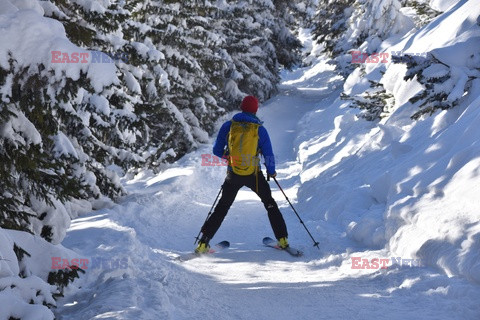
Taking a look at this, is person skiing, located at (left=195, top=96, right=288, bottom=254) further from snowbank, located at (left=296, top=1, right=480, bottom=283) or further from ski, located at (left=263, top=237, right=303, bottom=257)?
snowbank, located at (left=296, top=1, right=480, bottom=283)

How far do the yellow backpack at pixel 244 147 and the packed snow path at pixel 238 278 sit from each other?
1425 mm

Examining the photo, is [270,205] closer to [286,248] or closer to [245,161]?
[286,248]

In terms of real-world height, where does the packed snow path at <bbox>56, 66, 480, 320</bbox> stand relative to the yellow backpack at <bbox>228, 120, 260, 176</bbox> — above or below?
below

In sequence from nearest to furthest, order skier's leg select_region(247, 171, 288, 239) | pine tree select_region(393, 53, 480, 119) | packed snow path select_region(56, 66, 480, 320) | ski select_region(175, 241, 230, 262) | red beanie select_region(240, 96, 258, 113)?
1. packed snow path select_region(56, 66, 480, 320)
2. ski select_region(175, 241, 230, 262)
3. red beanie select_region(240, 96, 258, 113)
4. skier's leg select_region(247, 171, 288, 239)
5. pine tree select_region(393, 53, 480, 119)

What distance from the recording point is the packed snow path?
163 inches

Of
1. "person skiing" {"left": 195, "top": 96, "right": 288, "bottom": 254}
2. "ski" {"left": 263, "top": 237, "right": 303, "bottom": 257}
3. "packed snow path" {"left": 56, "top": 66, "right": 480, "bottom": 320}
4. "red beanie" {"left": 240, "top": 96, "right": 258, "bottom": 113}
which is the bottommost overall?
"ski" {"left": 263, "top": 237, "right": 303, "bottom": 257}

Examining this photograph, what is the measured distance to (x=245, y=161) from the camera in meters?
6.60

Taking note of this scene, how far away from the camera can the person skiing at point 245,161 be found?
6.58 metres

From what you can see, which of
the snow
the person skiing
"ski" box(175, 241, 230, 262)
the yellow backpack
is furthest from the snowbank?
"ski" box(175, 241, 230, 262)

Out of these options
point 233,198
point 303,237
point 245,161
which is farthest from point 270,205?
point 303,237

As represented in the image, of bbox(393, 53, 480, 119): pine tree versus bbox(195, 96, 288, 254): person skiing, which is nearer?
bbox(195, 96, 288, 254): person skiing

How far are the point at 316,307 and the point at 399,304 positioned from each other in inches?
33.0

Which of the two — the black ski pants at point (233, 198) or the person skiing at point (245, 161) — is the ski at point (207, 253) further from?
the black ski pants at point (233, 198)

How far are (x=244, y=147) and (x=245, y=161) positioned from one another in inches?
8.8
